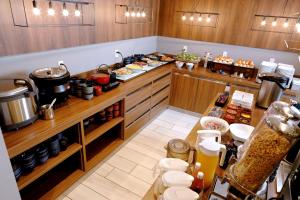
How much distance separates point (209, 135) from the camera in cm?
125

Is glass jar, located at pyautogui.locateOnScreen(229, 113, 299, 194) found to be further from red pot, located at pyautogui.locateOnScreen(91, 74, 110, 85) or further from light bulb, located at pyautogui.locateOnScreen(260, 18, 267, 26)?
light bulb, located at pyautogui.locateOnScreen(260, 18, 267, 26)

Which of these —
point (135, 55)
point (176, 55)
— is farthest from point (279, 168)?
point (176, 55)

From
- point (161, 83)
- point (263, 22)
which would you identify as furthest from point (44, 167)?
point (263, 22)

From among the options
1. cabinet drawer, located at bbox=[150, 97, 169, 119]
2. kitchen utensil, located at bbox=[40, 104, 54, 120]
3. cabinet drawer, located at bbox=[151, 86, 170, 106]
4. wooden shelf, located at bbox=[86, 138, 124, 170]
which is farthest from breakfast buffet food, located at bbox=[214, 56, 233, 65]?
kitchen utensil, located at bbox=[40, 104, 54, 120]

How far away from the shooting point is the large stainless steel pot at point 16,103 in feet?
4.69

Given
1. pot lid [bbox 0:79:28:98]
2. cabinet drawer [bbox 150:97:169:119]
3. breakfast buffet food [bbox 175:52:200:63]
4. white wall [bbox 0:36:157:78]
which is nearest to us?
pot lid [bbox 0:79:28:98]

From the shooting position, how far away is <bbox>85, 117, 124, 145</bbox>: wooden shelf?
2149 millimetres

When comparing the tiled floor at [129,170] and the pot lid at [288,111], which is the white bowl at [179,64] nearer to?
the tiled floor at [129,170]

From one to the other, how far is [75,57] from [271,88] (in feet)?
7.45

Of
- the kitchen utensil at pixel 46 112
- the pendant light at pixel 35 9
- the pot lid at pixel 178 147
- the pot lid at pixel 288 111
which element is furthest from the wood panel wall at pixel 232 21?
the kitchen utensil at pixel 46 112

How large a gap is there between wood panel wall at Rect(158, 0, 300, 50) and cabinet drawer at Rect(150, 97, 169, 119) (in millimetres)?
1280

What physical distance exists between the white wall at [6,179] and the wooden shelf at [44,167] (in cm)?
24

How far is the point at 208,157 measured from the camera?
3.52 feet

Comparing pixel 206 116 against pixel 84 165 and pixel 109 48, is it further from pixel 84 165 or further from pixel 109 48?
pixel 109 48
